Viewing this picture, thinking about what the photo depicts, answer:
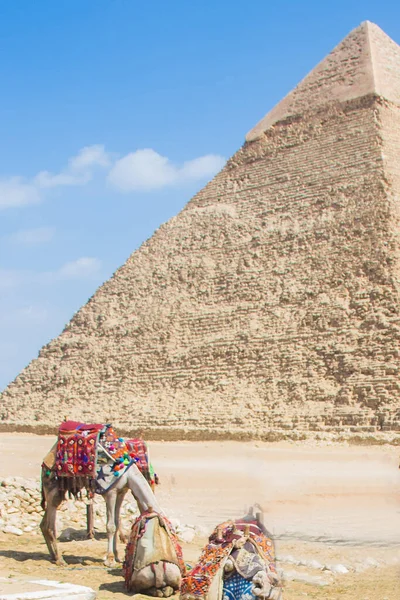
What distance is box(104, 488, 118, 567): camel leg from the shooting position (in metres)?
8.70

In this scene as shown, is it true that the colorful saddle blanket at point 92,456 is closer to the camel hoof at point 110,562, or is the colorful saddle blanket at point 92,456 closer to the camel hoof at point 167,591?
the camel hoof at point 110,562

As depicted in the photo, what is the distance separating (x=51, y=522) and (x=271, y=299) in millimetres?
28192

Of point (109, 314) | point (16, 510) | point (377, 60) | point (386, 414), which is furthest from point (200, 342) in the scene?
point (16, 510)

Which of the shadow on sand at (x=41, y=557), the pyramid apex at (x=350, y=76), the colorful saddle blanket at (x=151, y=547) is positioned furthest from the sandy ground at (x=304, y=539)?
the pyramid apex at (x=350, y=76)

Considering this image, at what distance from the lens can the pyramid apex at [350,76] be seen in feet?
141

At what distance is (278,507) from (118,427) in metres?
28.0

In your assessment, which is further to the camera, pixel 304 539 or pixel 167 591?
pixel 304 539

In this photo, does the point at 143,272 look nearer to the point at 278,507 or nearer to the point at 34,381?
the point at 34,381

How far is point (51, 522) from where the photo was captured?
888cm

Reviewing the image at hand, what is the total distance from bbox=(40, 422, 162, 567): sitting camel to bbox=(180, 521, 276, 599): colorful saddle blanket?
2084 mm

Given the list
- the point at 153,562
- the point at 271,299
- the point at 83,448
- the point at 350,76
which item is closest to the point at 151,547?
the point at 153,562

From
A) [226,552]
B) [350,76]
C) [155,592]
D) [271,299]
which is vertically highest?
[350,76]

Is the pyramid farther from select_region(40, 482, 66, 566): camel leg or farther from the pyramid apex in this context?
select_region(40, 482, 66, 566): camel leg

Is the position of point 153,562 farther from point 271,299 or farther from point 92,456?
point 271,299
